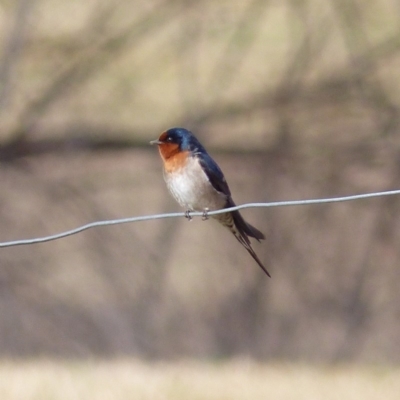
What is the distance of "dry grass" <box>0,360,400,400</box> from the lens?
6.27 m

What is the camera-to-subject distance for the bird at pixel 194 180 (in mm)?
4180

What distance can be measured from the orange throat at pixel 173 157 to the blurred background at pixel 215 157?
3880mm

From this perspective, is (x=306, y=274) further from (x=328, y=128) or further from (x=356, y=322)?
(x=328, y=128)

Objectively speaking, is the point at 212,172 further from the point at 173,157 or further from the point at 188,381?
the point at 188,381

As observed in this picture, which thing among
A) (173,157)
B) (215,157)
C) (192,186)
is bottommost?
(192,186)

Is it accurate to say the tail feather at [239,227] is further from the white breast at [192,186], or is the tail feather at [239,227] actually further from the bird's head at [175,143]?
the bird's head at [175,143]

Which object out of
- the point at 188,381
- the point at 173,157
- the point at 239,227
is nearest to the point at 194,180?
the point at 173,157

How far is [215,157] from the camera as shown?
845cm

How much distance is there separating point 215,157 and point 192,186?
428 cm

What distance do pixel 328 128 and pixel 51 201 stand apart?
2513mm

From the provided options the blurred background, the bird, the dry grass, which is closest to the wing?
the bird

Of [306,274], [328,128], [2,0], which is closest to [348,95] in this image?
[328,128]

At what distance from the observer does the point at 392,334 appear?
8477mm

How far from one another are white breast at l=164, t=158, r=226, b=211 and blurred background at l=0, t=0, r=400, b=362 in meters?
3.89
